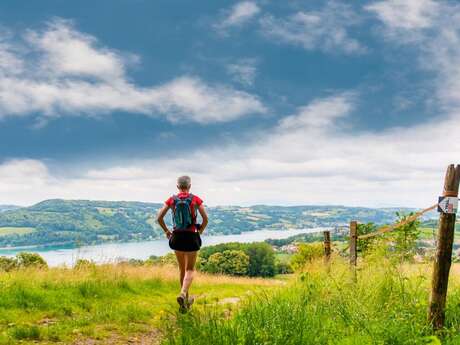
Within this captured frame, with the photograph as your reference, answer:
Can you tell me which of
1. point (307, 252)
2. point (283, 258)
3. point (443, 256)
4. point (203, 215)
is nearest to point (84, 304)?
point (203, 215)

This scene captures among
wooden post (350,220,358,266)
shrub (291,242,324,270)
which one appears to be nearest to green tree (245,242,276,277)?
shrub (291,242,324,270)

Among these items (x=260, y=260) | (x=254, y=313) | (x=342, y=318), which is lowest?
(x=260, y=260)

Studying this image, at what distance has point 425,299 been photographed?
7.23 m

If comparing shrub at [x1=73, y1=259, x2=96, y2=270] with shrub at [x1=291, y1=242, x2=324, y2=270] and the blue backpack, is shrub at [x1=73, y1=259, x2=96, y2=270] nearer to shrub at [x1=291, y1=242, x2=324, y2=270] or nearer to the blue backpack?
the blue backpack

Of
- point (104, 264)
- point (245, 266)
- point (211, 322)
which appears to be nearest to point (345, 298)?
point (211, 322)

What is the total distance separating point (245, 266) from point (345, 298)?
6390cm

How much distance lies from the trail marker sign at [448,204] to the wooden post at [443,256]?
7 cm

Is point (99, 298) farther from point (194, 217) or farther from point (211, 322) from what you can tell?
point (211, 322)

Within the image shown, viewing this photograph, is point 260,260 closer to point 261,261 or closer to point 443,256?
point 261,261

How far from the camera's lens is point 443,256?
252 inches

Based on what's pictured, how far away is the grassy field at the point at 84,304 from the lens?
281 inches

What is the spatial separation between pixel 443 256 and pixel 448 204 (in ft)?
2.45

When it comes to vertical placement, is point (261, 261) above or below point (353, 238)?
below

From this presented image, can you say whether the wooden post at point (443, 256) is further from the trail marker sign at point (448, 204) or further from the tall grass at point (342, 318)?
the tall grass at point (342, 318)
